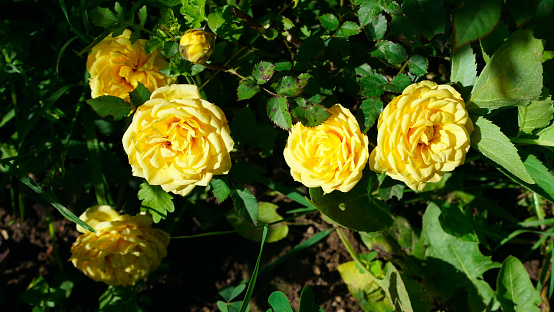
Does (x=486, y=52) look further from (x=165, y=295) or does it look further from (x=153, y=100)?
(x=165, y=295)

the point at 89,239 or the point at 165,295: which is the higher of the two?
the point at 89,239

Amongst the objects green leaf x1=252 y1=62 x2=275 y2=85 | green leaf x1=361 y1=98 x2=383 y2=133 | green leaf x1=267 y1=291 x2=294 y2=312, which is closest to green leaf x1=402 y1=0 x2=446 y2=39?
green leaf x1=361 y1=98 x2=383 y2=133

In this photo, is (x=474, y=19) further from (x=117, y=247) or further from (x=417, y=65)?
(x=117, y=247)

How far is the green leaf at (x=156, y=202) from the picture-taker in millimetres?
1403

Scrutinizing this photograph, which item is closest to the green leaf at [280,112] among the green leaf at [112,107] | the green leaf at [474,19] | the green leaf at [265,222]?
the green leaf at [112,107]

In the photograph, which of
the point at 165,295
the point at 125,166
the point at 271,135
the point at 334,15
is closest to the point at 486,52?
the point at 334,15

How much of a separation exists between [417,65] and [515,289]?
1.02 metres

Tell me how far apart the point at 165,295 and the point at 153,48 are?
46.8 inches

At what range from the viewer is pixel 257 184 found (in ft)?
6.70

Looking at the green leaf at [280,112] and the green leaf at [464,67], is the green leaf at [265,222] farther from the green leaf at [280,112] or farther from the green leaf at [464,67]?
the green leaf at [464,67]

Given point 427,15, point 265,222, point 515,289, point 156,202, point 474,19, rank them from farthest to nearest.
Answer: point 265,222, point 515,289, point 156,202, point 427,15, point 474,19

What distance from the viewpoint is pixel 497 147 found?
3.92ft

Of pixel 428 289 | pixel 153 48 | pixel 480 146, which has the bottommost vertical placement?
pixel 428 289

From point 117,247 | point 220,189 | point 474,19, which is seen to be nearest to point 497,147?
point 474,19
